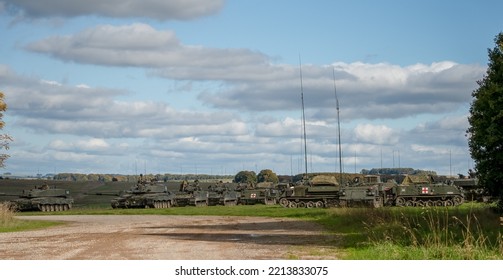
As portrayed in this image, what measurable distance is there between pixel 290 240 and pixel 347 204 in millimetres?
31270

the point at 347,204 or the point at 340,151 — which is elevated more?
the point at 340,151

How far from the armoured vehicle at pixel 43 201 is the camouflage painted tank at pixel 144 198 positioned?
507 centimetres

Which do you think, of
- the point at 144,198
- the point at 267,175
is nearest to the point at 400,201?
the point at 144,198

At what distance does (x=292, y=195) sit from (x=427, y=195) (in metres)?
10.7

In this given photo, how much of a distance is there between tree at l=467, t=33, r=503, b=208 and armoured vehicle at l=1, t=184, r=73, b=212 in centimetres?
4731

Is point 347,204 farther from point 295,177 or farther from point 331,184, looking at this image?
point 295,177

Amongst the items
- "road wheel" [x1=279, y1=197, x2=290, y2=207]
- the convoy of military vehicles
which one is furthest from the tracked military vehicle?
"road wheel" [x1=279, y1=197, x2=290, y2=207]

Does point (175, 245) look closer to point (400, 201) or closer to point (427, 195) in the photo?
point (400, 201)

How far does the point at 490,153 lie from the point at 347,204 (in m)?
27.3

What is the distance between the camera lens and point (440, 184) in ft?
196
